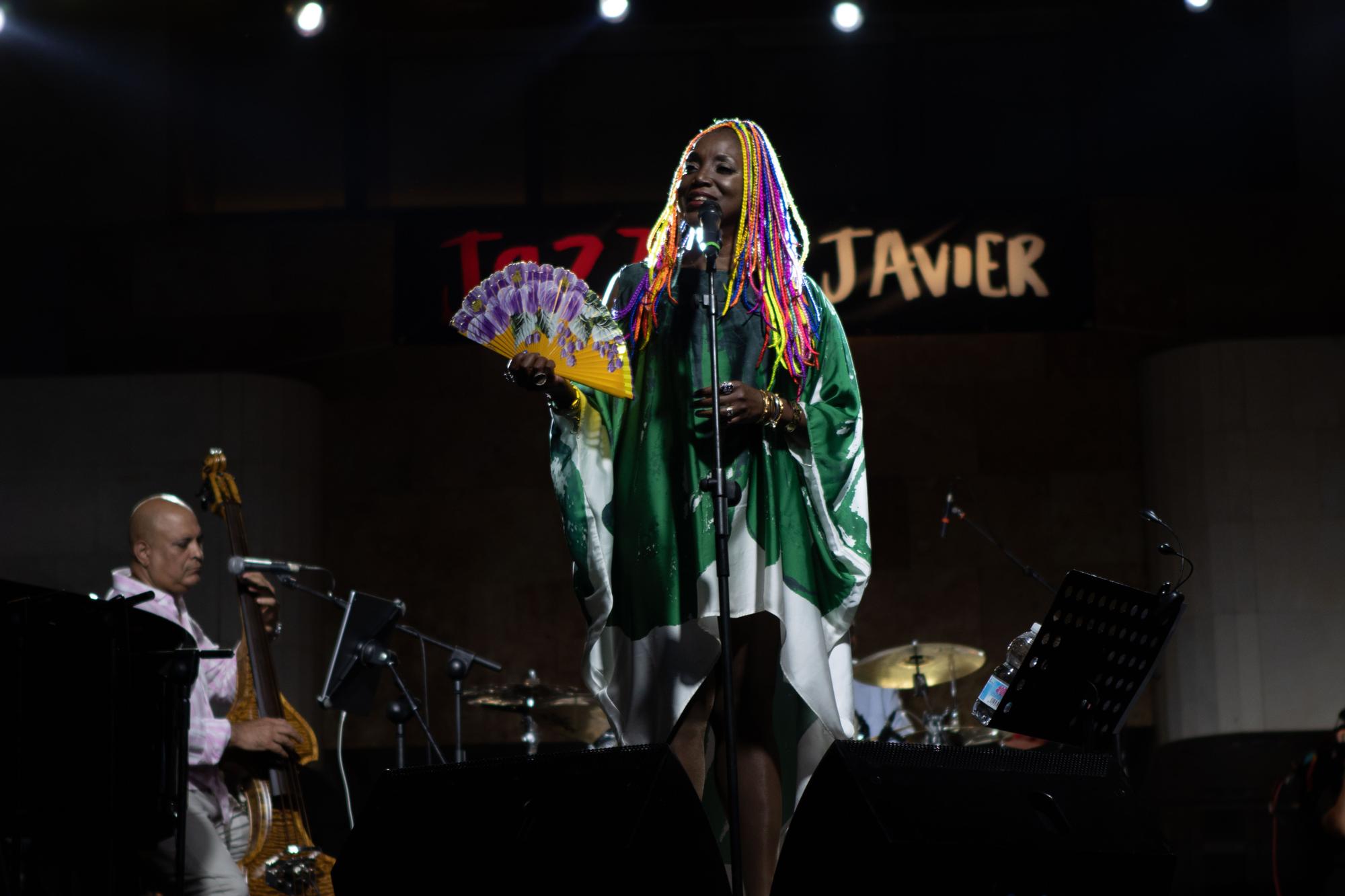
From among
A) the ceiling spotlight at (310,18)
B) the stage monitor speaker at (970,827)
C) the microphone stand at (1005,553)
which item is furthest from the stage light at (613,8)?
the stage monitor speaker at (970,827)

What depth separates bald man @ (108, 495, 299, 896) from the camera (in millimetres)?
4098

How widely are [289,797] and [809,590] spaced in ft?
6.91

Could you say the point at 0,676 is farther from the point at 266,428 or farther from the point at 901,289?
the point at 901,289

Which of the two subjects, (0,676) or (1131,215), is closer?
(0,676)

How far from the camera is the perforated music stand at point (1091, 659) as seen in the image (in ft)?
10.0

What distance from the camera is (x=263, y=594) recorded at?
15.3 feet

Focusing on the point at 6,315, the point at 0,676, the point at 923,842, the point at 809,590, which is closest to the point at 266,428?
the point at 6,315

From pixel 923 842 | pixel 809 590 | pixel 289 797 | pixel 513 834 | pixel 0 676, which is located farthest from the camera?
pixel 289 797

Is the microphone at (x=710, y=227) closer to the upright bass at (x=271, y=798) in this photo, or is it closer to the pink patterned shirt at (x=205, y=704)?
the pink patterned shirt at (x=205, y=704)

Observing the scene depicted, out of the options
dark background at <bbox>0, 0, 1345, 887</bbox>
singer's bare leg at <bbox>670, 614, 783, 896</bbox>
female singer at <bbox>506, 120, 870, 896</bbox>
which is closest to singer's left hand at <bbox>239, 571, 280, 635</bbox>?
female singer at <bbox>506, 120, 870, 896</bbox>

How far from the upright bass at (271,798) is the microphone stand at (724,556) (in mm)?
1796

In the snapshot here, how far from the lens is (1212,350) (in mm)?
7855

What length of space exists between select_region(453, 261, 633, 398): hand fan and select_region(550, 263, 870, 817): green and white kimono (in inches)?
5.6

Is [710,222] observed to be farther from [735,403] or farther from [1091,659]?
[1091,659]
